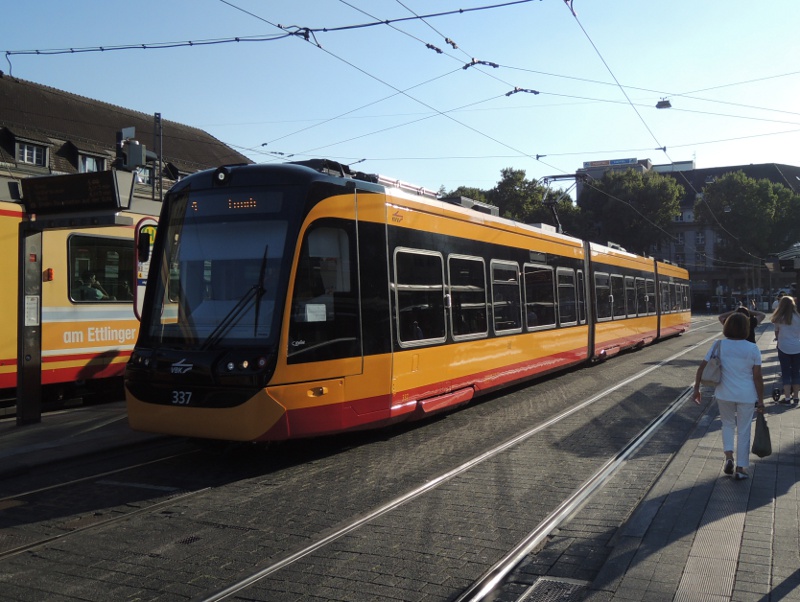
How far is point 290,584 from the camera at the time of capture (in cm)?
440

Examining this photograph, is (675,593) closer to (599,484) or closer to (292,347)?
(599,484)

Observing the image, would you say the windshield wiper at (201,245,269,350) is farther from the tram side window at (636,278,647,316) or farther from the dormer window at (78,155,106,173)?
the dormer window at (78,155,106,173)

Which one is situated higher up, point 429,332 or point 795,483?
point 429,332

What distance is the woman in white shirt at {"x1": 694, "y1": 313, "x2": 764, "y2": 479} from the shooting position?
6.42 meters

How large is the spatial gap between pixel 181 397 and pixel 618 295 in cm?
1536

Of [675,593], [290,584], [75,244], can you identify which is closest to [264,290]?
[290,584]

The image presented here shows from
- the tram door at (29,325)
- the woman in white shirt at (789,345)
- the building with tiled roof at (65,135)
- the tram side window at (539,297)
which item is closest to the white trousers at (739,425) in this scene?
the woman in white shirt at (789,345)

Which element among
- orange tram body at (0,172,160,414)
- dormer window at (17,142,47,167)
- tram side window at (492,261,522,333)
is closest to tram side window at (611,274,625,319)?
tram side window at (492,261,522,333)

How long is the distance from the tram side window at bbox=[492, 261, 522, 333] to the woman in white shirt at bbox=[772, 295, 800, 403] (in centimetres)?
391

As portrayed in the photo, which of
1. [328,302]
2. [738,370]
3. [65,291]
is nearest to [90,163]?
[65,291]

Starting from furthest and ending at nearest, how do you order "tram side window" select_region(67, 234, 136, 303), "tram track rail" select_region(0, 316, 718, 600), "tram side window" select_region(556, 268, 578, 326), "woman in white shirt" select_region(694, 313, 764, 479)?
"tram side window" select_region(556, 268, 578, 326) → "tram side window" select_region(67, 234, 136, 303) → "woman in white shirt" select_region(694, 313, 764, 479) → "tram track rail" select_region(0, 316, 718, 600)

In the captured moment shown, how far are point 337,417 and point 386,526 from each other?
2143 mm

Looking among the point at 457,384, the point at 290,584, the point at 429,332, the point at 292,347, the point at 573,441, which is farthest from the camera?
the point at 457,384

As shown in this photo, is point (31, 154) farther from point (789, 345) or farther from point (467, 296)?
point (789, 345)
